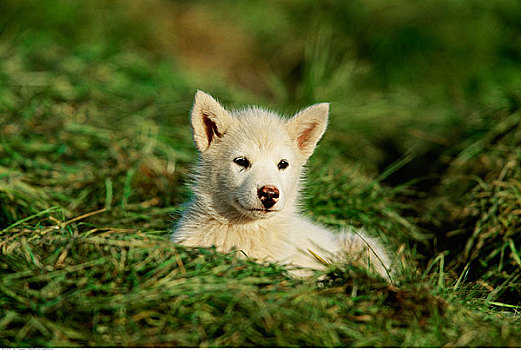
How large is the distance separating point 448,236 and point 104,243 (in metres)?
2.89

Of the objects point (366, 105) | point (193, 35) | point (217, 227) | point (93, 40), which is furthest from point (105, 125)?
point (193, 35)

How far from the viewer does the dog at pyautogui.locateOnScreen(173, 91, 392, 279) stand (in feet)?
12.0

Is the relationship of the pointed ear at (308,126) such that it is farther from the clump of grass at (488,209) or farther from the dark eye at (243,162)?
the clump of grass at (488,209)

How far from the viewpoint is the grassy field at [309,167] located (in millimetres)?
2889

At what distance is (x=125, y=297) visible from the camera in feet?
9.31

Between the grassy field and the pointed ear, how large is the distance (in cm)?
90

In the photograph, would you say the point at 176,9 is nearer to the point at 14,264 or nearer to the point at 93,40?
the point at 93,40

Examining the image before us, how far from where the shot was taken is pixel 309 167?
5.40 m

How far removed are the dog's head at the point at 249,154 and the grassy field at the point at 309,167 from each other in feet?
1.42

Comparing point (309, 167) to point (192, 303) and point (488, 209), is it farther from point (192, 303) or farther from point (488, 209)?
point (192, 303)

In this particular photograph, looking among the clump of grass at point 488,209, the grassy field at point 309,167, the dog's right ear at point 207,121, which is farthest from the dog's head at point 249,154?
the clump of grass at point 488,209

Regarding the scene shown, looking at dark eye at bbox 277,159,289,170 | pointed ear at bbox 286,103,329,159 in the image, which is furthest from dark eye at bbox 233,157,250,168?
pointed ear at bbox 286,103,329,159

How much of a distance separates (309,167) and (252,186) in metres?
1.95

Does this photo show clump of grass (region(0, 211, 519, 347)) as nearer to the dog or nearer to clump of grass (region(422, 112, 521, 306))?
the dog
